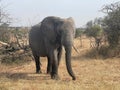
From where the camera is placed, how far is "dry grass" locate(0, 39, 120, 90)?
10.3 metres

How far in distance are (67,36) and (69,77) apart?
5.82ft

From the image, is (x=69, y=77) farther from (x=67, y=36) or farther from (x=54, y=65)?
(x=67, y=36)

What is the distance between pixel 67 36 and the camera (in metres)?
12.1

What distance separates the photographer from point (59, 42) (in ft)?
42.2

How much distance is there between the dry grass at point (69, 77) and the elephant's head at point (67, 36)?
0.64 metres

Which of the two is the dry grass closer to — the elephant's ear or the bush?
the bush

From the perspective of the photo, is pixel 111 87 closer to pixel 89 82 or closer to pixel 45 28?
pixel 89 82

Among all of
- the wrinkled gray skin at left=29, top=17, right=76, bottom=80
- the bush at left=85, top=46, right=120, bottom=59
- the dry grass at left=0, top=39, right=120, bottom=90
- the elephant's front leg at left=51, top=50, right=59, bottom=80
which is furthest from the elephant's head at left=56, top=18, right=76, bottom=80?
the bush at left=85, top=46, right=120, bottom=59

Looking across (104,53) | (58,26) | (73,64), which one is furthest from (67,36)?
(104,53)

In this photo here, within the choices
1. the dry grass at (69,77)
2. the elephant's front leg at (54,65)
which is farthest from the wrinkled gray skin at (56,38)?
the dry grass at (69,77)

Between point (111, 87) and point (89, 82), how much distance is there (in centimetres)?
175

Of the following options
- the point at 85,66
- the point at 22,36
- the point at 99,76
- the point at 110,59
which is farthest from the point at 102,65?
the point at 22,36

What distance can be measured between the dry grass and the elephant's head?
637 mm

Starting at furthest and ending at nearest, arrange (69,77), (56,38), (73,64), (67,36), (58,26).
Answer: (73,64) → (69,77) → (56,38) → (58,26) → (67,36)
